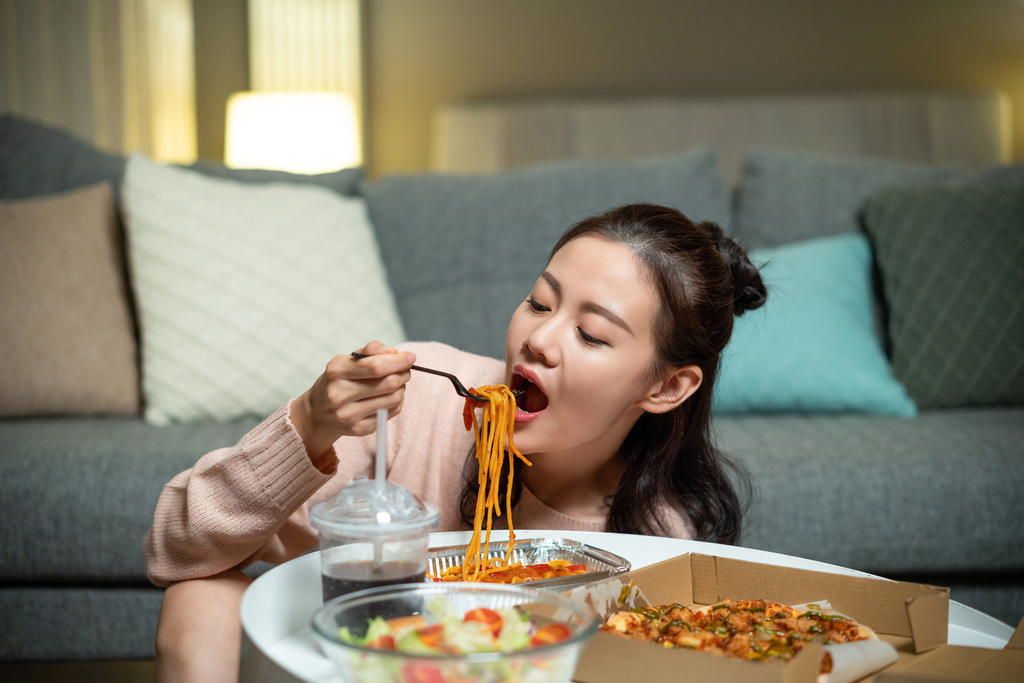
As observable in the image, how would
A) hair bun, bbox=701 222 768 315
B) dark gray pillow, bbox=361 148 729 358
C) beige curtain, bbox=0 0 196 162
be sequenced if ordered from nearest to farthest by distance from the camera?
hair bun, bbox=701 222 768 315
dark gray pillow, bbox=361 148 729 358
beige curtain, bbox=0 0 196 162

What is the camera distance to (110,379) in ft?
6.24

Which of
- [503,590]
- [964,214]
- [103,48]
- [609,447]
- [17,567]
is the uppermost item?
[103,48]

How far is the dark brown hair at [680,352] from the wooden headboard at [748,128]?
225cm

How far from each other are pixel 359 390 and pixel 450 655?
349mm

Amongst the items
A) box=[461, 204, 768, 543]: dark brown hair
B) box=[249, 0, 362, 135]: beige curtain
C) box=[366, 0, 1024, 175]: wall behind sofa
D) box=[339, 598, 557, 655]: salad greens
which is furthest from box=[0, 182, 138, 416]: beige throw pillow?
box=[366, 0, 1024, 175]: wall behind sofa

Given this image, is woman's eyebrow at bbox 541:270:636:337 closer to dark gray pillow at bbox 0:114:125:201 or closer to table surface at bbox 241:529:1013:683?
table surface at bbox 241:529:1013:683

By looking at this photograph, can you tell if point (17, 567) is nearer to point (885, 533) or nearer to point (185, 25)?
point (885, 533)

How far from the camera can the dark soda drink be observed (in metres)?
0.67

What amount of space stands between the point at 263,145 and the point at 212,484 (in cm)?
250

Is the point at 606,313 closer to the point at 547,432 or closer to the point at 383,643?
the point at 547,432

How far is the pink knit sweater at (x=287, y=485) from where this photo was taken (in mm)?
878

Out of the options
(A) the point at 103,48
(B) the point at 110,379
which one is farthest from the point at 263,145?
(B) the point at 110,379

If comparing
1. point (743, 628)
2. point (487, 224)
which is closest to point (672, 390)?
point (743, 628)

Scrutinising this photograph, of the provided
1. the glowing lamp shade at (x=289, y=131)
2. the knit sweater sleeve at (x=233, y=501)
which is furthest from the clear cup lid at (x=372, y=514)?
the glowing lamp shade at (x=289, y=131)
